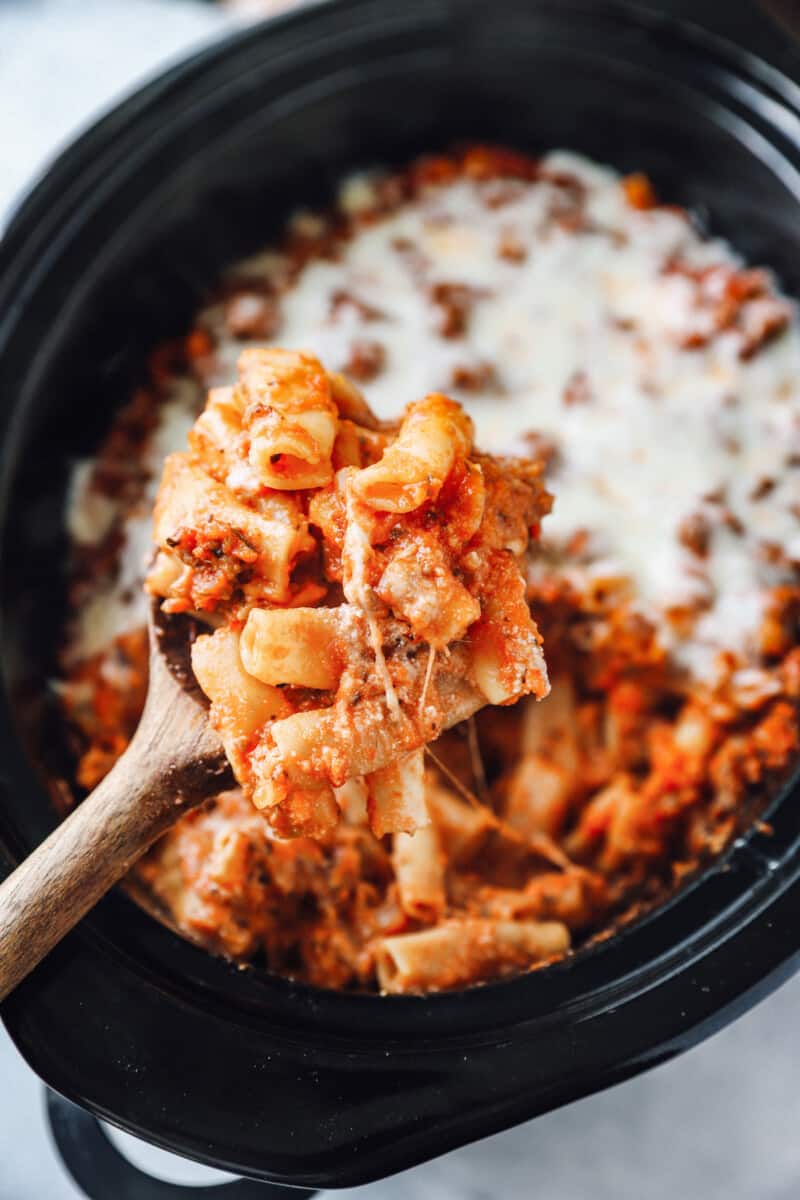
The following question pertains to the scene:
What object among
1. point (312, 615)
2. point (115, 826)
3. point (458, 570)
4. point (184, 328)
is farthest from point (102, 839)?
point (184, 328)

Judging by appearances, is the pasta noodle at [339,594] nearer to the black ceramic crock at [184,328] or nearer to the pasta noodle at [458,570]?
the pasta noodle at [458,570]

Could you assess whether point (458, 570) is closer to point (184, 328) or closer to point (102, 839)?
point (102, 839)

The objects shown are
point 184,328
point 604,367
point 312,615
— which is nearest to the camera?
point 312,615

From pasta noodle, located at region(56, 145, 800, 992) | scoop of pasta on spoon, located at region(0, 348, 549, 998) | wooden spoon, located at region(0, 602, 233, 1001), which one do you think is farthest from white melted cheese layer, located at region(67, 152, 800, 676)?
wooden spoon, located at region(0, 602, 233, 1001)

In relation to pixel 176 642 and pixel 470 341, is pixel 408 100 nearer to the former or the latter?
pixel 470 341

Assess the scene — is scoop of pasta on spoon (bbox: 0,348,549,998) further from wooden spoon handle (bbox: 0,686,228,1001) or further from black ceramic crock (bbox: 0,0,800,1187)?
black ceramic crock (bbox: 0,0,800,1187)

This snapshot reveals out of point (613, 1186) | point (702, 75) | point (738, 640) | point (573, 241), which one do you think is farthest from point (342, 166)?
point (613, 1186)

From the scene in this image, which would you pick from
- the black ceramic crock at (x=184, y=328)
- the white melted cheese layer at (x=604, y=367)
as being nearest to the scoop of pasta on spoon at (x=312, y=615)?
the black ceramic crock at (x=184, y=328)
